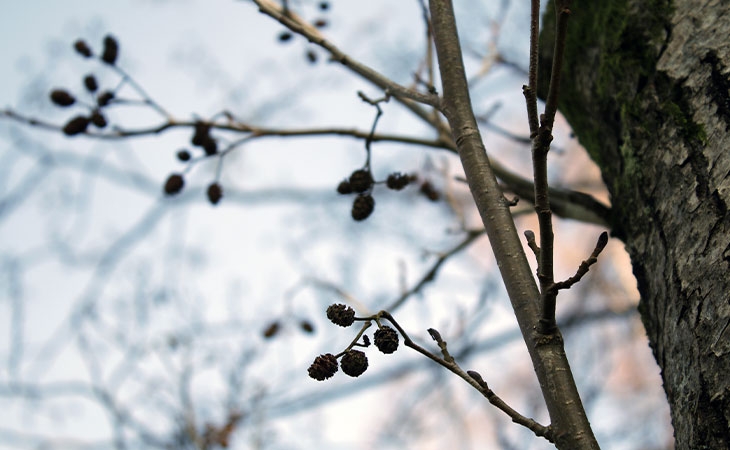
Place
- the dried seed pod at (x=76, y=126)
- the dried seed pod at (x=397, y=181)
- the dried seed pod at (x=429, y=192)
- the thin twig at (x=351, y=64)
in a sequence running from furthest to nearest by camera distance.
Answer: the dried seed pod at (x=429, y=192) < the dried seed pod at (x=76, y=126) < the dried seed pod at (x=397, y=181) < the thin twig at (x=351, y=64)

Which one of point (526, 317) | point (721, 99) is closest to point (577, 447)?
point (526, 317)

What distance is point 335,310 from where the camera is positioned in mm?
1059

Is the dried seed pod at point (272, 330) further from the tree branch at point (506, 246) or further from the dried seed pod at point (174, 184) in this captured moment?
the tree branch at point (506, 246)

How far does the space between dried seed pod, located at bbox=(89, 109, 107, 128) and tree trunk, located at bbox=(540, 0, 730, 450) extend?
1454 mm

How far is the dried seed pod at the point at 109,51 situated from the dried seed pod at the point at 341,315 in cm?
149

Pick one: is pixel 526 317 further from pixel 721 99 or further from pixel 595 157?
pixel 595 157

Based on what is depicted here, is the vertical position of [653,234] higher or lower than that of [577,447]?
higher

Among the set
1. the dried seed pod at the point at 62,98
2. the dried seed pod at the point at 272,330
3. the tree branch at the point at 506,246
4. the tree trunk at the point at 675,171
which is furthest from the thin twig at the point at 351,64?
the dried seed pod at the point at 272,330

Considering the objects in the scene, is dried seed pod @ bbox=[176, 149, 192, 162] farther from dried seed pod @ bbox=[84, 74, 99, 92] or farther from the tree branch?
the tree branch

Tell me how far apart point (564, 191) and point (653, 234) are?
21.5 inches

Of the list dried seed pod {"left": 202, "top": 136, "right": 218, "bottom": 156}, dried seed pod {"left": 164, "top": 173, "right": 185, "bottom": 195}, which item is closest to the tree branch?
dried seed pod {"left": 202, "top": 136, "right": 218, "bottom": 156}

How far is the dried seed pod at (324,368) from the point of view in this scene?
42.0 inches

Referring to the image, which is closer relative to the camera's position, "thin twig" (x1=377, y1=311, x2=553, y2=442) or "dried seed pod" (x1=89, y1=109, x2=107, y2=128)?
"thin twig" (x1=377, y1=311, x2=553, y2=442)

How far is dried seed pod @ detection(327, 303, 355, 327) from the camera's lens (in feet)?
3.41
